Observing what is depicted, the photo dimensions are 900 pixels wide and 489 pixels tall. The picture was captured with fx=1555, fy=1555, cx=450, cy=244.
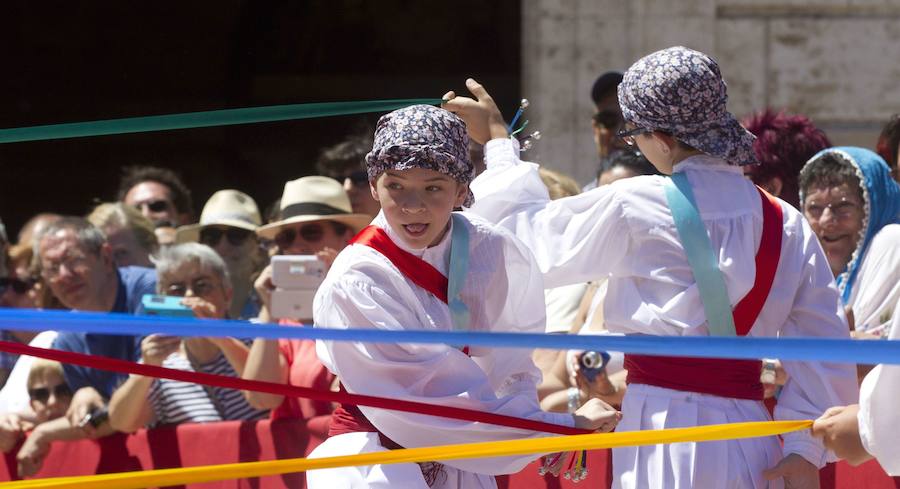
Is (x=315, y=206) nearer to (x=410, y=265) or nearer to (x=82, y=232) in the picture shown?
(x=82, y=232)

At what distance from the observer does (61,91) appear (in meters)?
11.6

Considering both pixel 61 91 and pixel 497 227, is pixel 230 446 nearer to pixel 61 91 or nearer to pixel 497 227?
pixel 497 227

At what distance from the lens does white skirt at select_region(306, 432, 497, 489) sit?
12.6ft

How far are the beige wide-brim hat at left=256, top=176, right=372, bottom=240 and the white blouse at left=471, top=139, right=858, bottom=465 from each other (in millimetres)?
2462

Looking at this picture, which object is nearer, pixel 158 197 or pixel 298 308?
pixel 298 308

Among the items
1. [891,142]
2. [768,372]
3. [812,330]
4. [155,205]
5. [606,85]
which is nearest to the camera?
[812,330]

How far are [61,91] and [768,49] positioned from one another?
17.3 ft

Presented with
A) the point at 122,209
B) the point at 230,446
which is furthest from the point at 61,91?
the point at 230,446

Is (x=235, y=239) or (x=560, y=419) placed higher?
(x=235, y=239)

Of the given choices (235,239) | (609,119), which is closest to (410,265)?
(609,119)

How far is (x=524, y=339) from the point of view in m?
3.31

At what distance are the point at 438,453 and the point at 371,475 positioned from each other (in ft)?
0.87

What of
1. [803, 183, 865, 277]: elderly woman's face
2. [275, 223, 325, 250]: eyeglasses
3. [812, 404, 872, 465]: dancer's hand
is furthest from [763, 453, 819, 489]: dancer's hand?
[275, 223, 325, 250]: eyeglasses

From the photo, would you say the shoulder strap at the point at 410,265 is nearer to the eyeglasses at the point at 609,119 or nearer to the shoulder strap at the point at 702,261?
the shoulder strap at the point at 702,261
